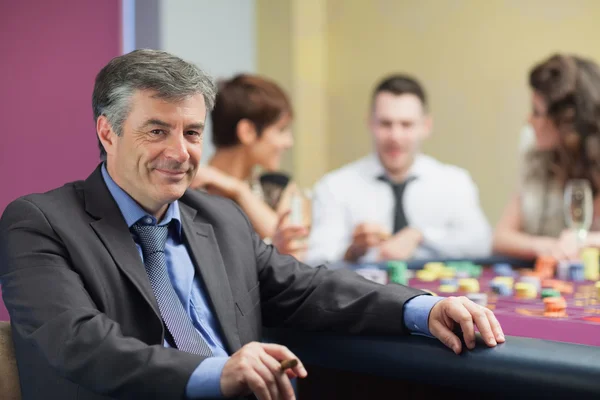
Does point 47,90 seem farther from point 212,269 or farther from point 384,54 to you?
point 384,54

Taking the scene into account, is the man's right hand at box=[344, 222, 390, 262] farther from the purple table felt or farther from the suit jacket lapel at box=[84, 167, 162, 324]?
the suit jacket lapel at box=[84, 167, 162, 324]

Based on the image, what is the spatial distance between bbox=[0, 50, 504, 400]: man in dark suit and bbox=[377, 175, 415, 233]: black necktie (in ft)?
8.78

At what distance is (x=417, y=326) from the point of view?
1822 millimetres

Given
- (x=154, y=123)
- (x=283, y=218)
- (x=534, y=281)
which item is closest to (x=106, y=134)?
(x=154, y=123)

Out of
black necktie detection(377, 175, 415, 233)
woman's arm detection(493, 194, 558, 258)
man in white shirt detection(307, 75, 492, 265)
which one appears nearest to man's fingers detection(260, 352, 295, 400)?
woman's arm detection(493, 194, 558, 258)

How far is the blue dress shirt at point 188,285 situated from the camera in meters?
1.84

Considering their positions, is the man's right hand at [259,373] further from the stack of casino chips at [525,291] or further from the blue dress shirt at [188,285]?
the stack of casino chips at [525,291]

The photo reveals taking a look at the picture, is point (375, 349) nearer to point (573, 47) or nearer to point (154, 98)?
point (154, 98)

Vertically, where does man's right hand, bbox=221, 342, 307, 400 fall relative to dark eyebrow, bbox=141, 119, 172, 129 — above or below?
below

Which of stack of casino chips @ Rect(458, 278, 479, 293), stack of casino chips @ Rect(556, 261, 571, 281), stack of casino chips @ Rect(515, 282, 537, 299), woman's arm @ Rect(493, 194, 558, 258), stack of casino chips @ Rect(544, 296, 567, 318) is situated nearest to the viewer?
stack of casino chips @ Rect(544, 296, 567, 318)

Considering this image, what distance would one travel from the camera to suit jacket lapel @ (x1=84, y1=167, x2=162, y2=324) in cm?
176

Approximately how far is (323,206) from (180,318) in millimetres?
3072

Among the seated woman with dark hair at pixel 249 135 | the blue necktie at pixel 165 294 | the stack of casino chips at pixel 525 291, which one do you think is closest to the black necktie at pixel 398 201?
the seated woman with dark hair at pixel 249 135

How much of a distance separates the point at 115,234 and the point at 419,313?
0.69m
